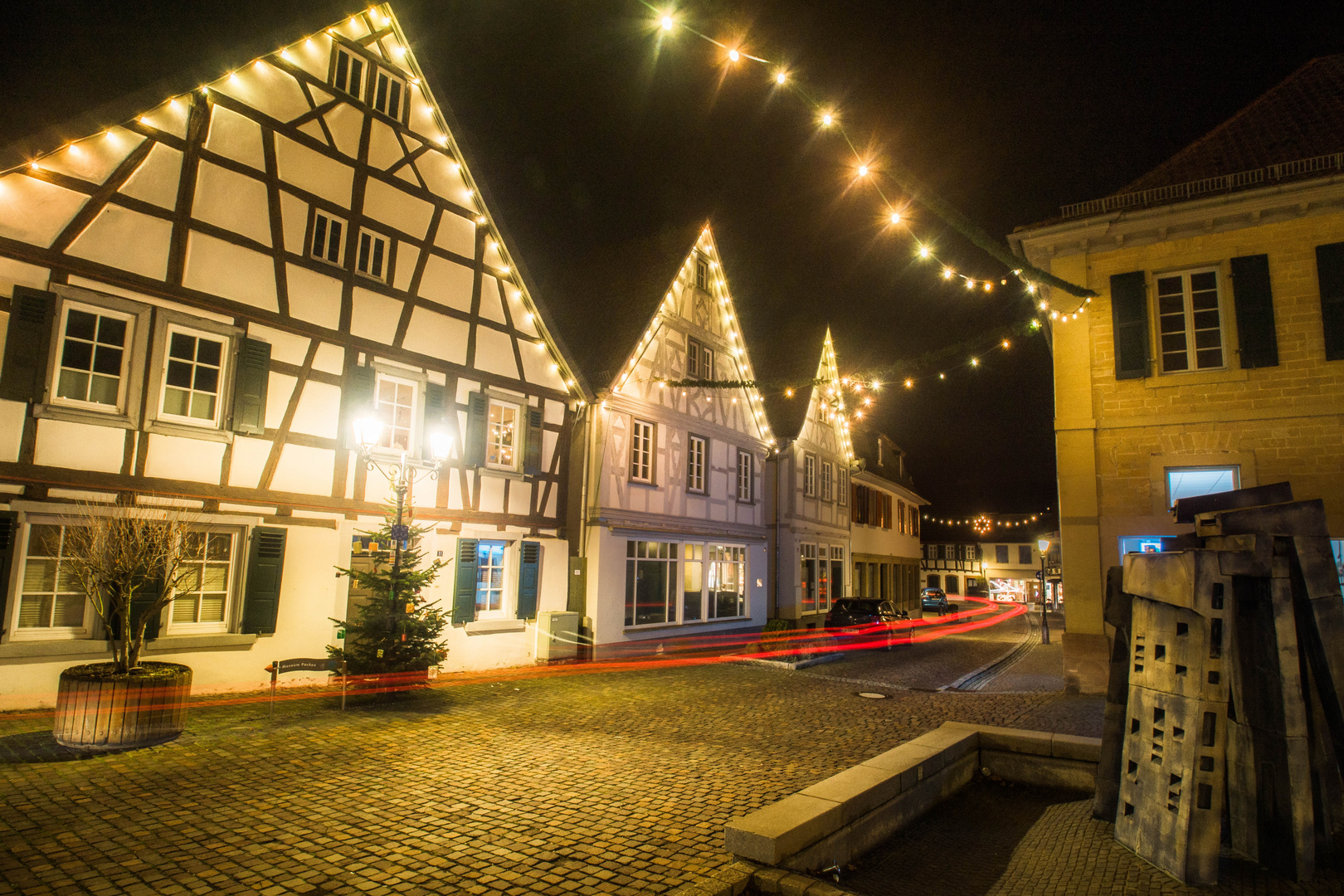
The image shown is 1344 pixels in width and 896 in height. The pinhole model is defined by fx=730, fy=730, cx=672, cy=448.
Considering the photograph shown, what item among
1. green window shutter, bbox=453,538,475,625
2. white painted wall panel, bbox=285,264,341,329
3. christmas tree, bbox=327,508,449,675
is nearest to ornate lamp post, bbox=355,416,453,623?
christmas tree, bbox=327,508,449,675

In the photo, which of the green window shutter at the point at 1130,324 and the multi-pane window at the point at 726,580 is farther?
the multi-pane window at the point at 726,580

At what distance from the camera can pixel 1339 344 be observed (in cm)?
1184

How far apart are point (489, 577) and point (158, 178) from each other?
28.7 ft

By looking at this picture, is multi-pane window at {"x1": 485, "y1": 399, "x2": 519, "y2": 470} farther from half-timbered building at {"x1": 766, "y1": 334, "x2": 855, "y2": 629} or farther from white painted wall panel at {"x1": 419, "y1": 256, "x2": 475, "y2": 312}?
half-timbered building at {"x1": 766, "y1": 334, "x2": 855, "y2": 629}

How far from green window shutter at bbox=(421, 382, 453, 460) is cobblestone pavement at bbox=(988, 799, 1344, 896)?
11.2 meters

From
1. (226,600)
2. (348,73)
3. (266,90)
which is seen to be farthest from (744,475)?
Result: (266,90)

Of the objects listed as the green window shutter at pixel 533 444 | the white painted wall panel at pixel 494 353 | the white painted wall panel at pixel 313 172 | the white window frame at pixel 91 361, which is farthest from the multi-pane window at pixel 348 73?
the green window shutter at pixel 533 444

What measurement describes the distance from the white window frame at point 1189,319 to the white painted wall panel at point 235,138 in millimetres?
15420

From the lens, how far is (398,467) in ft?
42.9

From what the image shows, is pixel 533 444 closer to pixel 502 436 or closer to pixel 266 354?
pixel 502 436

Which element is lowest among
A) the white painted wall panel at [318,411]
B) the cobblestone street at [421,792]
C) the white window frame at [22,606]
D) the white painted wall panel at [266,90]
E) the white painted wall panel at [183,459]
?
the cobblestone street at [421,792]

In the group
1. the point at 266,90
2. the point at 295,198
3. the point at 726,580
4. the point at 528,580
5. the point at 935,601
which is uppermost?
the point at 266,90

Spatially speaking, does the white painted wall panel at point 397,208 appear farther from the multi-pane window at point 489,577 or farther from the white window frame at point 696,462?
the white window frame at point 696,462

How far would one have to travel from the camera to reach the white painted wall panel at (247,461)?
35.9 feet
